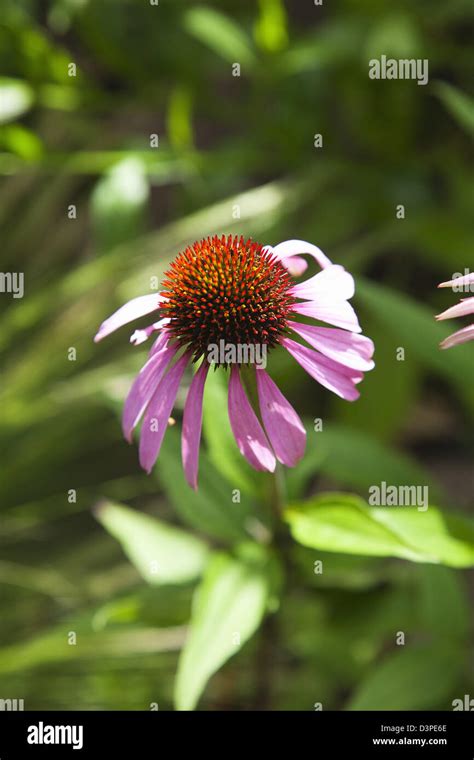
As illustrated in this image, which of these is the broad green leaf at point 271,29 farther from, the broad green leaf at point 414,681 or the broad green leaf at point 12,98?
the broad green leaf at point 414,681

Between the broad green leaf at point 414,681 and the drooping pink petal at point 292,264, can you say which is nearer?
the drooping pink petal at point 292,264

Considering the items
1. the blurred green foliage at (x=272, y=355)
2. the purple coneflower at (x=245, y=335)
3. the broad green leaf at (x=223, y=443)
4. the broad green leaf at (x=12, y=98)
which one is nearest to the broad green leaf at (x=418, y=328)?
the blurred green foliage at (x=272, y=355)

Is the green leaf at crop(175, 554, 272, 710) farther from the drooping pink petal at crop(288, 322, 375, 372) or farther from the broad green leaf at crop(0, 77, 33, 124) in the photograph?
the broad green leaf at crop(0, 77, 33, 124)

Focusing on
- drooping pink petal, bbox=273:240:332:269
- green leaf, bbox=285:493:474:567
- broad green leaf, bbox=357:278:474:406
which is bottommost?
green leaf, bbox=285:493:474:567

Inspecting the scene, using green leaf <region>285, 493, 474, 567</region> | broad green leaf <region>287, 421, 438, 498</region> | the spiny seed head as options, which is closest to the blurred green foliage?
broad green leaf <region>287, 421, 438, 498</region>

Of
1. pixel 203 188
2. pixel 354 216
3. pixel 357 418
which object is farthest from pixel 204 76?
pixel 357 418

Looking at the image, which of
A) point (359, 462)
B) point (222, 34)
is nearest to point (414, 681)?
point (359, 462)

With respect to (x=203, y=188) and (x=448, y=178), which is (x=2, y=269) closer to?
(x=203, y=188)
